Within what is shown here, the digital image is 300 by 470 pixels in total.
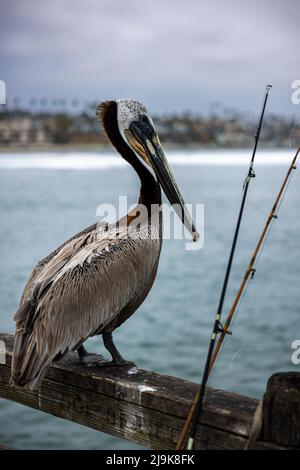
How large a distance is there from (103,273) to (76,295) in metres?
0.17

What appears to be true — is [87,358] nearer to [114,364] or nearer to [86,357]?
[86,357]

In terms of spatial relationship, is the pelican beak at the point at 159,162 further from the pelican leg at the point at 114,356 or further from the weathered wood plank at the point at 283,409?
the weathered wood plank at the point at 283,409

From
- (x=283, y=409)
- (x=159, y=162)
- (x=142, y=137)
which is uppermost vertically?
(x=142, y=137)

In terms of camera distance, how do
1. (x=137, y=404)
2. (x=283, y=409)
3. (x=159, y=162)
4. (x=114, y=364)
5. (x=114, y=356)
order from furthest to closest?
(x=159, y=162), (x=114, y=356), (x=114, y=364), (x=137, y=404), (x=283, y=409)

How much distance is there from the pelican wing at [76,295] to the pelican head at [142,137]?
0.37 meters

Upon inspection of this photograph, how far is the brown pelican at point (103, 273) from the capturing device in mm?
2662

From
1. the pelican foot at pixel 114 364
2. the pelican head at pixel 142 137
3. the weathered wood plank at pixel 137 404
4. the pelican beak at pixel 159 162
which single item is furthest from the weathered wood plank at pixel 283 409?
the pelican head at pixel 142 137

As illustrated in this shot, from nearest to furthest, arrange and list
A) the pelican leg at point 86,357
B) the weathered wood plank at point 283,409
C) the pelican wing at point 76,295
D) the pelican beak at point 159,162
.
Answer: the weathered wood plank at point 283,409 < the pelican wing at point 76,295 < the pelican leg at point 86,357 < the pelican beak at point 159,162

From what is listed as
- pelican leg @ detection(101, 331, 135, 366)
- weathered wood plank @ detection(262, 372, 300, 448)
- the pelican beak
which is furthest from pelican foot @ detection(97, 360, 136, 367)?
weathered wood plank @ detection(262, 372, 300, 448)

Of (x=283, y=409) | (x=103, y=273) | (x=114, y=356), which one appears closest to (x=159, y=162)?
(x=103, y=273)

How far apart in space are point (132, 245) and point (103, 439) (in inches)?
197

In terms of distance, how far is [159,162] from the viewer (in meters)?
3.21
